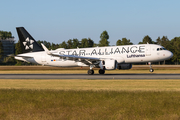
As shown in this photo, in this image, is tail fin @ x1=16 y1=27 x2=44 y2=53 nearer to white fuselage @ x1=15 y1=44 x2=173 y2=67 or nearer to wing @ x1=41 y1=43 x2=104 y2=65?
wing @ x1=41 y1=43 x2=104 y2=65

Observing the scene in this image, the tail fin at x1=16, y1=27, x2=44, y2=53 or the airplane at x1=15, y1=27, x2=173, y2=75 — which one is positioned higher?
the tail fin at x1=16, y1=27, x2=44, y2=53

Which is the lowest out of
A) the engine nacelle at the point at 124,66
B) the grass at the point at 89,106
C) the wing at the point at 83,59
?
the grass at the point at 89,106

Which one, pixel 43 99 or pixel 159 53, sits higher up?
pixel 159 53

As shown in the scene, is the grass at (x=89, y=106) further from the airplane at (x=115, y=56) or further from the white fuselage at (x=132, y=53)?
the white fuselage at (x=132, y=53)

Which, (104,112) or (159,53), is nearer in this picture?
(104,112)

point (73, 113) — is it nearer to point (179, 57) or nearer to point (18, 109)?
point (18, 109)

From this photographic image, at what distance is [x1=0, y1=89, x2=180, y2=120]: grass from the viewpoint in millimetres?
12203

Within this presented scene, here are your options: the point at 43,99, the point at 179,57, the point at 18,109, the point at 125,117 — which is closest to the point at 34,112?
the point at 18,109

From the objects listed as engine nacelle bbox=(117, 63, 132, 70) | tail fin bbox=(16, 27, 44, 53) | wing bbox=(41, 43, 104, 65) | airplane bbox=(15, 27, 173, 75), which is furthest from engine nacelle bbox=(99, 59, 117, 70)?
tail fin bbox=(16, 27, 44, 53)

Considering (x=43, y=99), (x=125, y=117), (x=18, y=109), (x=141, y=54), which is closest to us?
(x=125, y=117)

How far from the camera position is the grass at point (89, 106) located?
40.0 feet

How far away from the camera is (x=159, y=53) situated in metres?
42.8

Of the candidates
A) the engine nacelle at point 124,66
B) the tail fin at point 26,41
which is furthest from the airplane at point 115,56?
the tail fin at point 26,41

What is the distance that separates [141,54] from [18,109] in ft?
102
